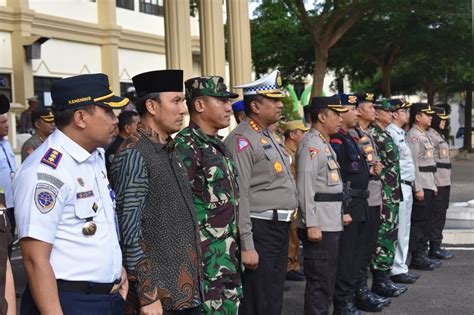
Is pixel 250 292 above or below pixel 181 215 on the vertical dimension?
below

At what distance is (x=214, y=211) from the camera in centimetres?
425

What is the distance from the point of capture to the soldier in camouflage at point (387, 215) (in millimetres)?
7418

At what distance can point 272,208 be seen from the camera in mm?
5160

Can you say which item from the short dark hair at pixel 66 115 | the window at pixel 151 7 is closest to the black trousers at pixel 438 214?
the short dark hair at pixel 66 115

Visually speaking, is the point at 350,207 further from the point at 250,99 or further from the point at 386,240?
the point at 250,99

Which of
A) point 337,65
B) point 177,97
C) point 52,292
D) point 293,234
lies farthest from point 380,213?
point 337,65

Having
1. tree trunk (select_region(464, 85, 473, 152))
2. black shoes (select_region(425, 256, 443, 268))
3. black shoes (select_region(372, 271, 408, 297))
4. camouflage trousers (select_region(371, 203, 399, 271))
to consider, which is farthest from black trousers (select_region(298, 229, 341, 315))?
tree trunk (select_region(464, 85, 473, 152))

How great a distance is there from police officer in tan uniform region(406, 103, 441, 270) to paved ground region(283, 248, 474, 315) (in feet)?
0.93

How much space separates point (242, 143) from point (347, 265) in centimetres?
196

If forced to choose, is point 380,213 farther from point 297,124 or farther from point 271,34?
point 271,34

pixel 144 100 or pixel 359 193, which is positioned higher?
pixel 144 100

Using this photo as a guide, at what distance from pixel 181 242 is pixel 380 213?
154 inches

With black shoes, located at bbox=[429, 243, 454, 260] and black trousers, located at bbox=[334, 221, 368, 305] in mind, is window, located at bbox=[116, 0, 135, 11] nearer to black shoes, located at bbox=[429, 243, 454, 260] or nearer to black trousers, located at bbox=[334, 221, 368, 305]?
black shoes, located at bbox=[429, 243, 454, 260]

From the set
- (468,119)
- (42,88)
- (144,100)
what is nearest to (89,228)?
(144,100)
